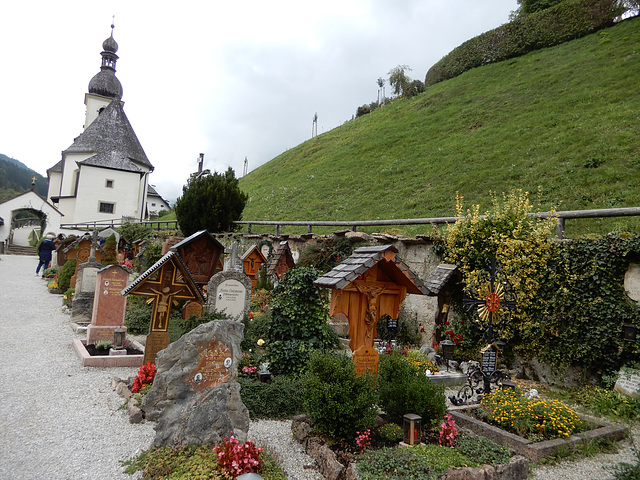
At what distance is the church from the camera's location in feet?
118

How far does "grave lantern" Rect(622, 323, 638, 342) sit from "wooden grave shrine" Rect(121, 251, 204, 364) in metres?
6.87

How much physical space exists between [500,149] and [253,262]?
11.3 metres

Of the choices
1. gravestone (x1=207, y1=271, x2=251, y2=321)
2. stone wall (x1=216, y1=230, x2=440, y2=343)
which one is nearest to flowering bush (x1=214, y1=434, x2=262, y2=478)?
gravestone (x1=207, y1=271, x2=251, y2=321)

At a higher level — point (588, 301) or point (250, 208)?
point (250, 208)

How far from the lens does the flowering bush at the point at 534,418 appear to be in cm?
459

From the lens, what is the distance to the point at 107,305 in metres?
8.74

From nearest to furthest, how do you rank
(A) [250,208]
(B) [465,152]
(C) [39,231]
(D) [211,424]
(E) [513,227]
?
(D) [211,424], (E) [513,227], (B) [465,152], (A) [250,208], (C) [39,231]

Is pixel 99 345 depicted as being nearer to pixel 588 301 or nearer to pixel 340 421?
pixel 340 421

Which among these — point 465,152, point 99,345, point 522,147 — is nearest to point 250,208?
point 465,152

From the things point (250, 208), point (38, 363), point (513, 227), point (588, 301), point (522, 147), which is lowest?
point (38, 363)

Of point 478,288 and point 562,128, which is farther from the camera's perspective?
point 562,128

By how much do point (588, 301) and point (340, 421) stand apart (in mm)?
4844

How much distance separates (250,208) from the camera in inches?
962

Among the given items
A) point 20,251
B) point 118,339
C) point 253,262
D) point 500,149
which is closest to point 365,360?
point 118,339
